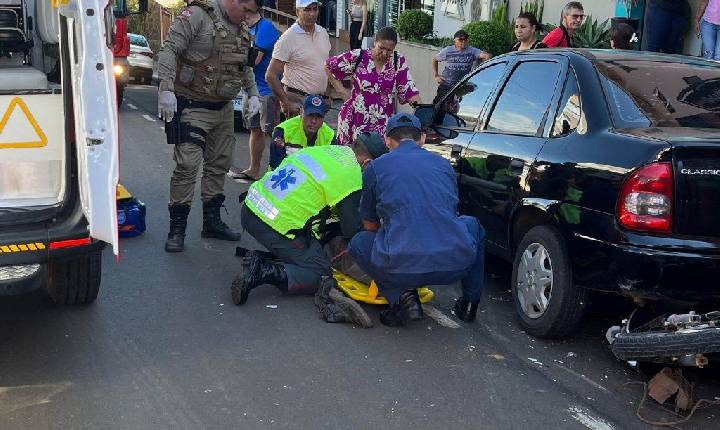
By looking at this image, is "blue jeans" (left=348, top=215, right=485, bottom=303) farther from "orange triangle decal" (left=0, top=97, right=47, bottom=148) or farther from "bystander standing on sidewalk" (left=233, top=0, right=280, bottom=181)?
"bystander standing on sidewalk" (left=233, top=0, right=280, bottom=181)

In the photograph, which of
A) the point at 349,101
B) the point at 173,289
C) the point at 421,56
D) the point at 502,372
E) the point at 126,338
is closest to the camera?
the point at 502,372

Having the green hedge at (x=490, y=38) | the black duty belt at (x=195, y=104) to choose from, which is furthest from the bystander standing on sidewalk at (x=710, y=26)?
the black duty belt at (x=195, y=104)

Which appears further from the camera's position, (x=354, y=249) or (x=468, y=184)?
(x=468, y=184)

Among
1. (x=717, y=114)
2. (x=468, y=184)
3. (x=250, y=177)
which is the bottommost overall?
(x=250, y=177)

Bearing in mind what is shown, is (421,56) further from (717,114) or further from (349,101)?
(717,114)

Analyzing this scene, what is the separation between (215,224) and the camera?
7.60 meters

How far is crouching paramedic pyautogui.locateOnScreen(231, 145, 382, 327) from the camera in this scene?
19.2 ft

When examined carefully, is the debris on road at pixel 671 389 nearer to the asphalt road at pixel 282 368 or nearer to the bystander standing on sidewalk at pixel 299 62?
the asphalt road at pixel 282 368

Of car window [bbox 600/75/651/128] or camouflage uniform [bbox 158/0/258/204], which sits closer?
car window [bbox 600/75/651/128]

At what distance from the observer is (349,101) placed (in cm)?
818

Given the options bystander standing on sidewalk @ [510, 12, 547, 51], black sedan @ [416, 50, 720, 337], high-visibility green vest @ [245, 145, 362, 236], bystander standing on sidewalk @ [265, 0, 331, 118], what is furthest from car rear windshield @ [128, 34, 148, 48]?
high-visibility green vest @ [245, 145, 362, 236]

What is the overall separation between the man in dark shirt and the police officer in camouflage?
2.12 metres

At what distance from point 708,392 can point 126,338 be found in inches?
121

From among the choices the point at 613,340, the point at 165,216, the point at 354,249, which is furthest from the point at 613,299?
the point at 165,216
